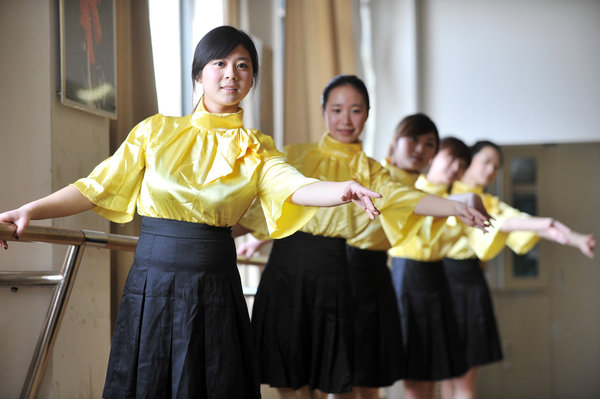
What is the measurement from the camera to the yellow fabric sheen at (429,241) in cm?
304

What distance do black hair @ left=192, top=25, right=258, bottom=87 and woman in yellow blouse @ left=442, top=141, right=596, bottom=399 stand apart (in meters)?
1.98

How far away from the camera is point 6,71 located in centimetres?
189

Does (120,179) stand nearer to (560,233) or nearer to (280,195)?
(280,195)

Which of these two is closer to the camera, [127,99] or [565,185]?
[127,99]

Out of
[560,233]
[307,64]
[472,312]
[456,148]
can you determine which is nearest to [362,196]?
[560,233]

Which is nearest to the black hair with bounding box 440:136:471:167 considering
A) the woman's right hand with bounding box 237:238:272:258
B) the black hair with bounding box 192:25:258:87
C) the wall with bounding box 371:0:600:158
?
the woman's right hand with bounding box 237:238:272:258

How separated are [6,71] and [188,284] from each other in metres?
0.79

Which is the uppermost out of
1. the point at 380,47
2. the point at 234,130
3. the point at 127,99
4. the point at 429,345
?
the point at 380,47

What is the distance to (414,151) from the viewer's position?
2.73 m

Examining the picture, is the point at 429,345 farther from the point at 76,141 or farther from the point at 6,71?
the point at 6,71

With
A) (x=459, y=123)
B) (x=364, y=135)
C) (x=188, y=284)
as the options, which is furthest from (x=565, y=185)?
(x=188, y=284)

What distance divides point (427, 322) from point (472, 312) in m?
0.57

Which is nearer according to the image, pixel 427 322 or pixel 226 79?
pixel 226 79

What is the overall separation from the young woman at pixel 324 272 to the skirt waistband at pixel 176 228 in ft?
1.87
